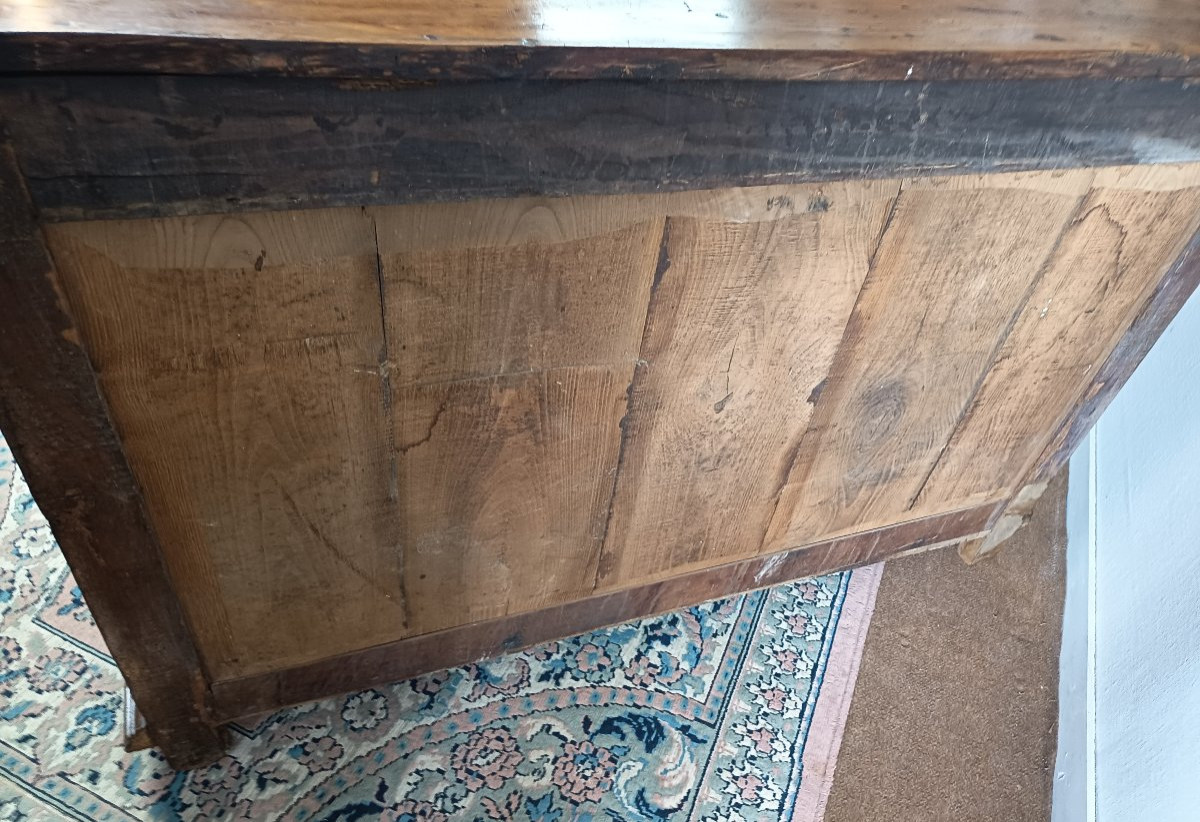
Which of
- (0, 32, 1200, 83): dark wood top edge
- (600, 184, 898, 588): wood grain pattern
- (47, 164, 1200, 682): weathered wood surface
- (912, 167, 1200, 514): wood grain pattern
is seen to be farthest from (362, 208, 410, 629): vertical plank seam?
(912, 167, 1200, 514): wood grain pattern

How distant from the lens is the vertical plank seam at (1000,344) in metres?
0.87

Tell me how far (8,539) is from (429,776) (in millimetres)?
676

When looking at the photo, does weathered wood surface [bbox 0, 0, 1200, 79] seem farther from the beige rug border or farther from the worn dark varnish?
the beige rug border

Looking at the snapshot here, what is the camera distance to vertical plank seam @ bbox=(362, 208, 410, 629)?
63cm

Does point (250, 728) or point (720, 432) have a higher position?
point (720, 432)

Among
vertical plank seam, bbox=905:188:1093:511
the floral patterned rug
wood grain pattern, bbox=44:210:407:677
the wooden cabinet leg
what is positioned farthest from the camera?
the wooden cabinet leg

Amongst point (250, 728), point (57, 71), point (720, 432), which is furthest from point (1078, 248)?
point (250, 728)

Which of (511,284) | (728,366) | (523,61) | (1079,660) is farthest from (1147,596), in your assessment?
(523,61)

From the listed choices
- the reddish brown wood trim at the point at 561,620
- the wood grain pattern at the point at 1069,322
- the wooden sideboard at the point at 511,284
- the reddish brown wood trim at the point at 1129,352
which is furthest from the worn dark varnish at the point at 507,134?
the reddish brown wood trim at the point at 561,620

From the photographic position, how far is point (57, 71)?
483mm

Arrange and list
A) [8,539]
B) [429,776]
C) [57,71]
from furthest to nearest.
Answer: [8,539] → [429,776] → [57,71]

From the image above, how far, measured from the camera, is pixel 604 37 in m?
0.58

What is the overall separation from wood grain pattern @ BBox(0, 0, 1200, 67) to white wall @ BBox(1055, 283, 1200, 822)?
2.30 ft

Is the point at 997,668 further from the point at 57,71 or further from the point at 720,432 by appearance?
the point at 57,71
